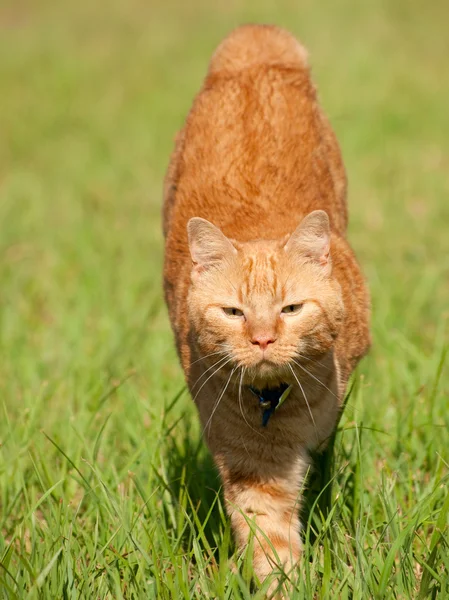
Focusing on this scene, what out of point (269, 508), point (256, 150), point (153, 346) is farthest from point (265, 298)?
point (153, 346)

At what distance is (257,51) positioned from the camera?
Answer: 3664 millimetres

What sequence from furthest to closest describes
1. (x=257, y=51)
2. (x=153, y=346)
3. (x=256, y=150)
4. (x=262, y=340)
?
1. (x=153, y=346)
2. (x=257, y=51)
3. (x=256, y=150)
4. (x=262, y=340)

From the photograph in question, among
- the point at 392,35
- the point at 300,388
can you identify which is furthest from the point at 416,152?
the point at 300,388

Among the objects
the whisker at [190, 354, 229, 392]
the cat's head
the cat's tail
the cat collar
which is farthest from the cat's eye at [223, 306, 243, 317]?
the cat's tail

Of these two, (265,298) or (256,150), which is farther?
(256,150)

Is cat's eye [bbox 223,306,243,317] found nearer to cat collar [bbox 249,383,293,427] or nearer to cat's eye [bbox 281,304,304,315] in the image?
cat's eye [bbox 281,304,304,315]

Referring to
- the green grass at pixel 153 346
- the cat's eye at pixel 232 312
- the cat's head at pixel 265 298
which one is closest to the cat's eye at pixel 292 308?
the cat's head at pixel 265 298

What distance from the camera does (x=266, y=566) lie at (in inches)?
99.3

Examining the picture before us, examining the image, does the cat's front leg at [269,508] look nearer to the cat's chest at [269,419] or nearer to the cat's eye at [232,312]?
the cat's chest at [269,419]

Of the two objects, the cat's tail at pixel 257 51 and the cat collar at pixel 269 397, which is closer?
the cat collar at pixel 269 397

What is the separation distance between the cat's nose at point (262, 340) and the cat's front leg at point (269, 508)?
0.50 meters

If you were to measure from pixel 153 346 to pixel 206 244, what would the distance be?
1.66 m

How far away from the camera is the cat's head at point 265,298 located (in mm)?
2412

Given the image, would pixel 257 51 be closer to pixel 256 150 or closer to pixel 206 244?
pixel 256 150
